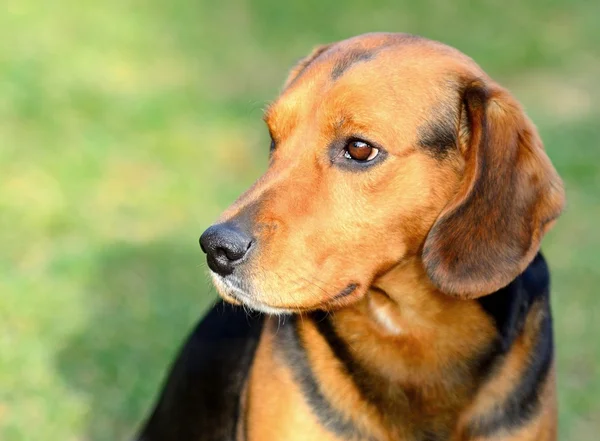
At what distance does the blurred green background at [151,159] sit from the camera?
259 inches

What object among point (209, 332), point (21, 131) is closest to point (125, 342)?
point (209, 332)

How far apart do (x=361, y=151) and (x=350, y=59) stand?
1.39ft

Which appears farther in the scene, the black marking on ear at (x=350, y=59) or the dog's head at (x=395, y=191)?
the black marking on ear at (x=350, y=59)

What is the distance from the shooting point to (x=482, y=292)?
376 centimetres

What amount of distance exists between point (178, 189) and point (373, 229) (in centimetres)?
627

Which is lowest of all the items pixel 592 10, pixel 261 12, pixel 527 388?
pixel 592 10

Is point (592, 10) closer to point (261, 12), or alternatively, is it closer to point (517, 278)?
point (261, 12)

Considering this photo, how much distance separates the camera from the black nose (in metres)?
3.54

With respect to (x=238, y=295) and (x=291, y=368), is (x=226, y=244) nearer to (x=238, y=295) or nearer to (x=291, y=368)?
(x=238, y=295)

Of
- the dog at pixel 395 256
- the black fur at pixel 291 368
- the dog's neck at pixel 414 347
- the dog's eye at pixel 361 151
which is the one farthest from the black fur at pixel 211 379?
the dog's eye at pixel 361 151

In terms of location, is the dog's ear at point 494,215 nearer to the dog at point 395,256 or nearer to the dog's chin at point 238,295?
the dog at point 395,256

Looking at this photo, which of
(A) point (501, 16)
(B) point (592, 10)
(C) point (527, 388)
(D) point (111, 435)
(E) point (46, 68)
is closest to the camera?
(C) point (527, 388)

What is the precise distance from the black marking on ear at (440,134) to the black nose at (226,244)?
835mm

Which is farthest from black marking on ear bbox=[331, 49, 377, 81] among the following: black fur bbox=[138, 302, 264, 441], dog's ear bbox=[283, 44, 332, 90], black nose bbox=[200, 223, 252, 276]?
black fur bbox=[138, 302, 264, 441]
